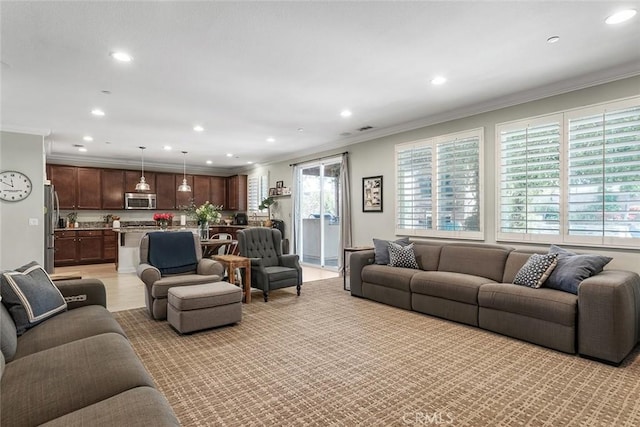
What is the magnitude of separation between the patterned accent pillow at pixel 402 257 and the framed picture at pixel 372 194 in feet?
4.37

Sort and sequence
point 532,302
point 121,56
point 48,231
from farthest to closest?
point 48,231, point 532,302, point 121,56

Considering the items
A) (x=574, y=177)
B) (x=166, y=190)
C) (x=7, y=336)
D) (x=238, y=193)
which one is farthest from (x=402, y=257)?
(x=166, y=190)

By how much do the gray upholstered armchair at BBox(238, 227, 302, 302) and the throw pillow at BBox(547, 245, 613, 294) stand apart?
3241mm

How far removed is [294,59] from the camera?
3295 millimetres

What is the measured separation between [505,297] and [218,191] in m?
9.22

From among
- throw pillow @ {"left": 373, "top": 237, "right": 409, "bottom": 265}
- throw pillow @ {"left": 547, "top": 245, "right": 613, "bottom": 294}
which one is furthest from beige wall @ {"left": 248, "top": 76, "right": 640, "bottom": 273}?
throw pillow @ {"left": 373, "top": 237, "right": 409, "bottom": 265}

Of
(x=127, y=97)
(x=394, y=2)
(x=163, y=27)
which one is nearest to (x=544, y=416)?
(x=394, y=2)

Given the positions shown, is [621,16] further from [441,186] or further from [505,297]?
[441,186]

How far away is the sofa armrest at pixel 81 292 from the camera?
2914 mm

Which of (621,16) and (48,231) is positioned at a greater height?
(621,16)

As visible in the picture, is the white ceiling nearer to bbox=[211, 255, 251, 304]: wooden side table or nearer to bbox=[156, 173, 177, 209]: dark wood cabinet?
bbox=[211, 255, 251, 304]: wooden side table

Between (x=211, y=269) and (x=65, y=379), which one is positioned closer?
(x=65, y=379)

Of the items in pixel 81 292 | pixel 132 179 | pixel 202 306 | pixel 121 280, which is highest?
pixel 132 179

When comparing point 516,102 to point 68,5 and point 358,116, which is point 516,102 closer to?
point 358,116
